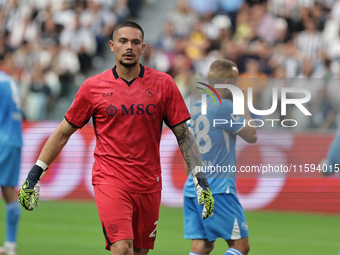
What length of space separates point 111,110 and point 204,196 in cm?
105

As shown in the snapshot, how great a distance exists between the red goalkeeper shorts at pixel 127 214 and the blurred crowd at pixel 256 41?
753cm

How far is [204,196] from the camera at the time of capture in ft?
17.8

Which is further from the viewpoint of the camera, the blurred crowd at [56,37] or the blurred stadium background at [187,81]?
the blurred crowd at [56,37]

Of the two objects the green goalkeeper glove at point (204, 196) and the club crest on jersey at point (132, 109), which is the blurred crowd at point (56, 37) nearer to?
the club crest on jersey at point (132, 109)

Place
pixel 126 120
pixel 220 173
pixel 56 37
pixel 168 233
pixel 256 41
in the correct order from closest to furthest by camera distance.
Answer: pixel 126 120
pixel 220 173
pixel 168 233
pixel 256 41
pixel 56 37

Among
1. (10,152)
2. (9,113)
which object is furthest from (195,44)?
(10,152)

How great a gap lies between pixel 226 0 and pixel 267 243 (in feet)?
29.9

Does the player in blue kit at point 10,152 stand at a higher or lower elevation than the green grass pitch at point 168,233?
higher

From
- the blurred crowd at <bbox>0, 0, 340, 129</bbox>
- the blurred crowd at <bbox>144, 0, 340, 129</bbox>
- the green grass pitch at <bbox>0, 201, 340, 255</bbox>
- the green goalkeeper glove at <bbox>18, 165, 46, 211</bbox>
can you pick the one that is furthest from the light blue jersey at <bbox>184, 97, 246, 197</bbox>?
the blurred crowd at <bbox>144, 0, 340, 129</bbox>

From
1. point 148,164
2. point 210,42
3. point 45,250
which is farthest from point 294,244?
point 210,42

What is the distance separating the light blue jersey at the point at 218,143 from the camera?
6.21 metres

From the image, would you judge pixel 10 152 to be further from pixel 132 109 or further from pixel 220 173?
pixel 132 109

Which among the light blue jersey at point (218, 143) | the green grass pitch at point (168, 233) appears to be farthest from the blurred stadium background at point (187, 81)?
the light blue jersey at point (218, 143)

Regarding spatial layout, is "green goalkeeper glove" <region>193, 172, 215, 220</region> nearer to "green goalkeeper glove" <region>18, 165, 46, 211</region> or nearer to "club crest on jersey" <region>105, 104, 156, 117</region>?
"club crest on jersey" <region>105, 104, 156, 117</region>
